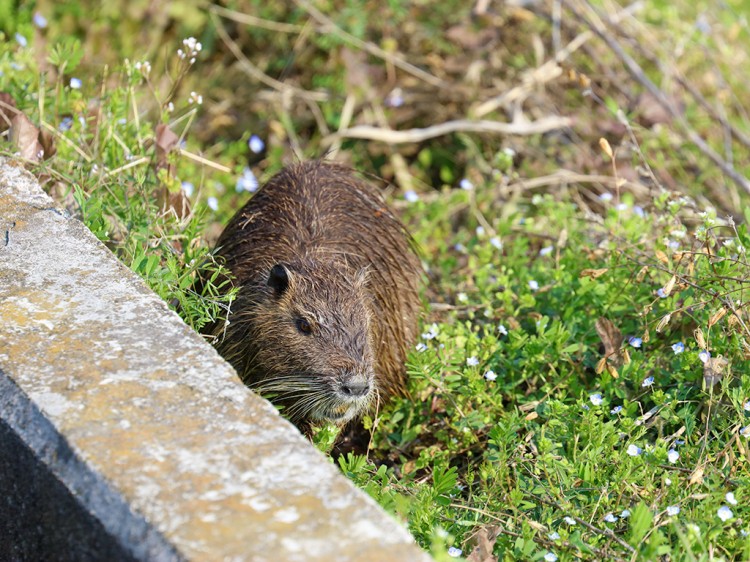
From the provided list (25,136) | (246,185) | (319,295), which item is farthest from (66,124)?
(319,295)

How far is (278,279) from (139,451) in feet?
4.35

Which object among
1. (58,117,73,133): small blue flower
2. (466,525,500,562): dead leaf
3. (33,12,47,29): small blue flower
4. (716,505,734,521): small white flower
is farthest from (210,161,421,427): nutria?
(33,12,47,29): small blue flower

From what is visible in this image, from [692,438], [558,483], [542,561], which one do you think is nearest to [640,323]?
[692,438]

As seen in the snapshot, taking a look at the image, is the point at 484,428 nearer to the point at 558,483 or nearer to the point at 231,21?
the point at 558,483

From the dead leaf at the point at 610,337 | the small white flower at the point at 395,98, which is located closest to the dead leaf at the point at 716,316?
the dead leaf at the point at 610,337

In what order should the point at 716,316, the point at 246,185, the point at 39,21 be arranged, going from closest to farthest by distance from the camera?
1. the point at 716,316
2. the point at 246,185
3. the point at 39,21

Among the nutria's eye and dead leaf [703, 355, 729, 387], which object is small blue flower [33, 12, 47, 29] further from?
dead leaf [703, 355, 729, 387]

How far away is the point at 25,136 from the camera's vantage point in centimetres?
370

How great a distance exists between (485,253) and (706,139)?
2.52 m

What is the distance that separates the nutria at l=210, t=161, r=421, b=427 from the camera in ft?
11.1

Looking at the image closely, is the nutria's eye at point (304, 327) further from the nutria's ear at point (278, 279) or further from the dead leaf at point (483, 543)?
the dead leaf at point (483, 543)

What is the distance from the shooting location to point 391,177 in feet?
19.6

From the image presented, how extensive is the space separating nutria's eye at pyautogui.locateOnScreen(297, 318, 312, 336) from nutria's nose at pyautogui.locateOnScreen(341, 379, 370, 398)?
264mm

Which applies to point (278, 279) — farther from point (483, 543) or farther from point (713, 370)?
point (713, 370)
